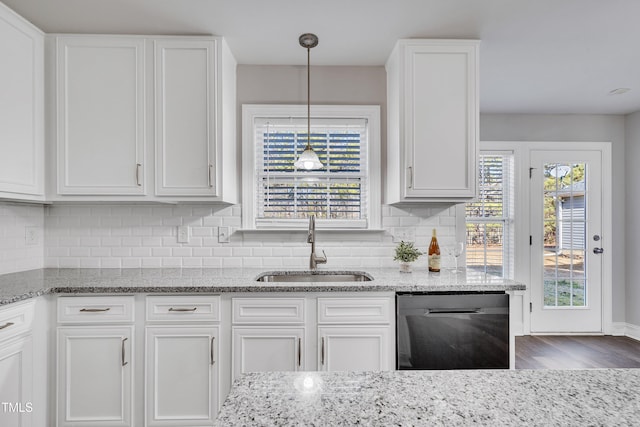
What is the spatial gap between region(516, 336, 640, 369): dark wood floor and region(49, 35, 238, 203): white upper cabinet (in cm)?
309

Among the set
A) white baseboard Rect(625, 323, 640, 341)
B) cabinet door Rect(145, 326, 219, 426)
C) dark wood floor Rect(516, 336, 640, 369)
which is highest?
cabinet door Rect(145, 326, 219, 426)

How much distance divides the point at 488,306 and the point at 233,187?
1.82m

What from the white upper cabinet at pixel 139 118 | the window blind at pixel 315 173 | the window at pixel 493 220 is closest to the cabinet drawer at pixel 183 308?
the white upper cabinet at pixel 139 118

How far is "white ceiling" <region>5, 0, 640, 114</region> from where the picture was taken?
201 centimetres

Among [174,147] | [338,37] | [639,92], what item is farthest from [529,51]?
[174,147]

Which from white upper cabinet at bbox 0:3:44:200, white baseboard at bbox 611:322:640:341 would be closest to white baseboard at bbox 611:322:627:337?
white baseboard at bbox 611:322:640:341

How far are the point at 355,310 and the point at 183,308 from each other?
959 millimetres

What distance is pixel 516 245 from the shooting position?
3982mm

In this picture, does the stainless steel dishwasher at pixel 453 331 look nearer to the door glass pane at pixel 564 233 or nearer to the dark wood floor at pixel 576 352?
the dark wood floor at pixel 576 352

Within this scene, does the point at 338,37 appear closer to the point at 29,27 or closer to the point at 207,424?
the point at 29,27

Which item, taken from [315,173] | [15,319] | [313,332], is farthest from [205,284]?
[315,173]

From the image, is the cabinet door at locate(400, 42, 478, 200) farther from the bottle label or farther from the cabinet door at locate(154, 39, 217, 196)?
the cabinet door at locate(154, 39, 217, 196)

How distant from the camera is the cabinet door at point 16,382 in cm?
173

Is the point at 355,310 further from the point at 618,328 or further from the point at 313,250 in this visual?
the point at 618,328
